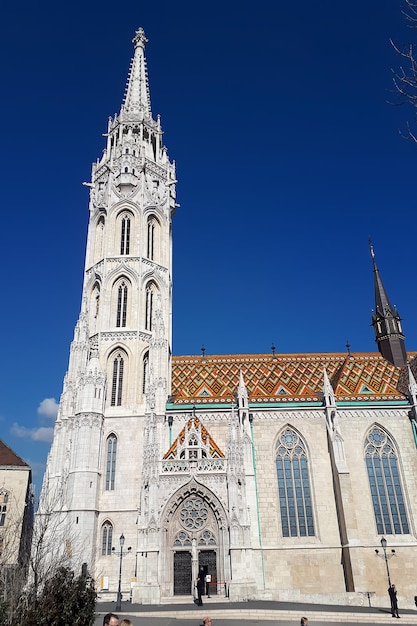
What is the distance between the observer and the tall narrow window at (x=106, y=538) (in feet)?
86.8

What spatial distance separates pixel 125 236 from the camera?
117ft

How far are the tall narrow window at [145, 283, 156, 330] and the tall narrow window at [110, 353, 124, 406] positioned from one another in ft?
10.0

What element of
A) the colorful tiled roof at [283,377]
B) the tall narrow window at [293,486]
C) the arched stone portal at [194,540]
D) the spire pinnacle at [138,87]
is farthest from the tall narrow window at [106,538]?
the spire pinnacle at [138,87]

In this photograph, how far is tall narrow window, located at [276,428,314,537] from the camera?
2717cm

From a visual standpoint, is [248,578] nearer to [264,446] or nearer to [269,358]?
[264,446]

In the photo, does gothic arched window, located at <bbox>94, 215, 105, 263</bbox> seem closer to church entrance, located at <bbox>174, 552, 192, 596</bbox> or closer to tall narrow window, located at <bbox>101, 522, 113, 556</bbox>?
tall narrow window, located at <bbox>101, 522, 113, 556</bbox>

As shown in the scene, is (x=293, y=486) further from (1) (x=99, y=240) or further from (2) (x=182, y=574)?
(1) (x=99, y=240)

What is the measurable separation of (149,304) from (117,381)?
624 cm

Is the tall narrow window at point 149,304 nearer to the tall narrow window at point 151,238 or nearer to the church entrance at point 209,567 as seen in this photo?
the tall narrow window at point 151,238

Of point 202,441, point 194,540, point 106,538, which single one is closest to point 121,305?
point 202,441

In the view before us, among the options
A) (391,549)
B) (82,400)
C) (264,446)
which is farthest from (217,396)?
(391,549)

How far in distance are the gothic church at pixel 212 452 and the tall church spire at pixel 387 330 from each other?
154mm

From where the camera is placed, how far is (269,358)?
37.6m

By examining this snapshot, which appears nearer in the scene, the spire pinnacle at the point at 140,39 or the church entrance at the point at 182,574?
the church entrance at the point at 182,574
